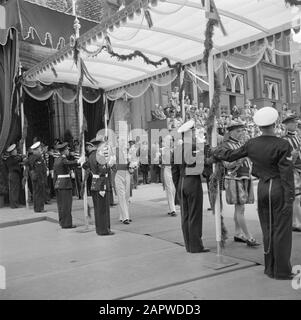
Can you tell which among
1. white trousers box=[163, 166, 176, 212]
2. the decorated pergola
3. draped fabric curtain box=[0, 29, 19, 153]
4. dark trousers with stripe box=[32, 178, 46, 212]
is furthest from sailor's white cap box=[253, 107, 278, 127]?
dark trousers with stripe box=[32, 178, 46, 212]

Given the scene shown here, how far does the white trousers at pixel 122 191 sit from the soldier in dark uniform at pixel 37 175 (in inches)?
110

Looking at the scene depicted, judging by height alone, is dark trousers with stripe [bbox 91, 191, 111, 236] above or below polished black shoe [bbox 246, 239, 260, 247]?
above

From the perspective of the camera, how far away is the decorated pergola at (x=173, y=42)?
→ 22.1 ft

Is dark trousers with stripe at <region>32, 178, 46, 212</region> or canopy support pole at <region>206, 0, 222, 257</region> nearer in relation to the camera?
canopy support pole at <region>206, 0, 222, 257</region>

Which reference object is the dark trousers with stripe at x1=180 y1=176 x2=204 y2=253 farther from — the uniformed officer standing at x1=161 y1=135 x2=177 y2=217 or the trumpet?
the uniformed officer standing at x1=161 y1=135 x2=177 y2=217

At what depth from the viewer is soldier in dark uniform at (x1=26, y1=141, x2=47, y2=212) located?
427 inches

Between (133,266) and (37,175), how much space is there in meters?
5.96

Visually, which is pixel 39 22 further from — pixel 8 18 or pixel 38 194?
pixel 38 194

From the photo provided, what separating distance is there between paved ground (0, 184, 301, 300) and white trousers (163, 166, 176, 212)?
428mm

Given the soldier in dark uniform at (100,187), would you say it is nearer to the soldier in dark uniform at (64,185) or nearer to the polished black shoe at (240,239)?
the soldier in dark uniform at (64,185)

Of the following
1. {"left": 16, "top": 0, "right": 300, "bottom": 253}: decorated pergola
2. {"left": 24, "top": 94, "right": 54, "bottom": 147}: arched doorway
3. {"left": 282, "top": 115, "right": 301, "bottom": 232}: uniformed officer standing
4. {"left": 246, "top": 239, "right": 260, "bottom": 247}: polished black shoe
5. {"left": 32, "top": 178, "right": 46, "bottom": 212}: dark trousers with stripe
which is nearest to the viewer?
{"left": 246, "top": 239, "right": 260, "bottom": 247}: polished black shoe

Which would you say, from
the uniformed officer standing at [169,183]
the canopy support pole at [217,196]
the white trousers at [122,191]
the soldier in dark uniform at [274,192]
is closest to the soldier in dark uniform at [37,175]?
the white trousers at [122,191]

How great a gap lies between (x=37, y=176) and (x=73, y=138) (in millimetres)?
4345

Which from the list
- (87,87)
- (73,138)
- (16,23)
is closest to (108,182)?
(16,23)
